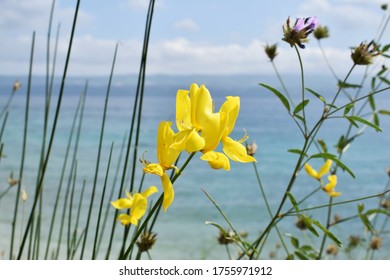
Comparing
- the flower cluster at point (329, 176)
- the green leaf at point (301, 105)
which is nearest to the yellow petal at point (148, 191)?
the green leaf at point (301, 105)

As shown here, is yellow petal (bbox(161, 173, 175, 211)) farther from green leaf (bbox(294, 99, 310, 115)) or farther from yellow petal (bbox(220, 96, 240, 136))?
green leaf (bbox(294, 99, 310, 115))

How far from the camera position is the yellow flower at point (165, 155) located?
1.59 feet

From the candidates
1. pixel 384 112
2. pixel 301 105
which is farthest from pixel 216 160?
pixel 384 112

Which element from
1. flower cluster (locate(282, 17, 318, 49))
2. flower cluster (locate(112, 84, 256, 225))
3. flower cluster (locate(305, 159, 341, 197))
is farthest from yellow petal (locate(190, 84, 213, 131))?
flower cluster (locate(305, 159, 341, 197))

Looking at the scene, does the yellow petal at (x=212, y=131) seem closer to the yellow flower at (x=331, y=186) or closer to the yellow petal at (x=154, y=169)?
the yellow petal at (x=154, y=169)

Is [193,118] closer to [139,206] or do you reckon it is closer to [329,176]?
[139,206]

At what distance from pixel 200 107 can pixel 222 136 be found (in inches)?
1.5

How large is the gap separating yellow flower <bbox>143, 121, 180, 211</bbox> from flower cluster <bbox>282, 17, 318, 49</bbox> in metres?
0.29

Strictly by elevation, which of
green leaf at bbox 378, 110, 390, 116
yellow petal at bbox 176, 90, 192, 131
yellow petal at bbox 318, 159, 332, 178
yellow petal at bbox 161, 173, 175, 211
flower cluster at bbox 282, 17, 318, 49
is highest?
flower cluster at bbox 282, 17, 318, 49

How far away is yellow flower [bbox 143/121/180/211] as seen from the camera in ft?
1.59

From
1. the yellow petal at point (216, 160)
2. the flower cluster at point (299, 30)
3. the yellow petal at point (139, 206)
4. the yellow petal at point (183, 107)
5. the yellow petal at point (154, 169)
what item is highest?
the flower cluster at point (299, 30)

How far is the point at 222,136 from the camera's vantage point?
19.9 inches

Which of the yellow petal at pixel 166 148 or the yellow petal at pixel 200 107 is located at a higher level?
the yellow petal at pixel 200 107
